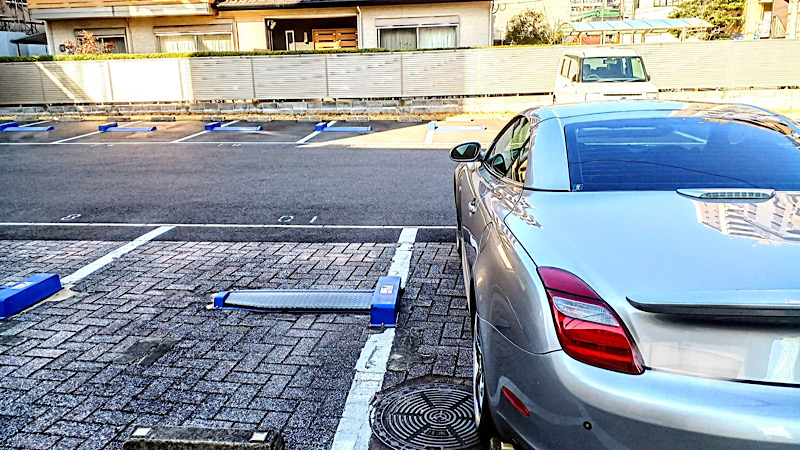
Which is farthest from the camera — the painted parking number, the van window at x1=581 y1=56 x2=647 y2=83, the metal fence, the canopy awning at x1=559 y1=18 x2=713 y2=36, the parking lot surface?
the canopy awning at x1=559 y1=18 x2=713 y2=36

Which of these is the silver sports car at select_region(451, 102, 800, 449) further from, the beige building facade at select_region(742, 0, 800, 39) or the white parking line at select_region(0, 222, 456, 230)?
the beige building facade at select_region(742, 0, 800, 39)

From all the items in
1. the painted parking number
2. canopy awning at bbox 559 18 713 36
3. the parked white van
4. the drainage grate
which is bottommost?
the drainage grate

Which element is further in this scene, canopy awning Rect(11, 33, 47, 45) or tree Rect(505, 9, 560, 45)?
tree Rect(505, 9, 560, 45)

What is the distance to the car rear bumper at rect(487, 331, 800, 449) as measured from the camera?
6.09ft

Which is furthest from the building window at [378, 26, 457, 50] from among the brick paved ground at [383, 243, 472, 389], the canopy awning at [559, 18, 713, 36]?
the brick paved ground at [383, 243, 472, 389]

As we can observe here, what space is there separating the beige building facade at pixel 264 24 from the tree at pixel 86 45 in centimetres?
36

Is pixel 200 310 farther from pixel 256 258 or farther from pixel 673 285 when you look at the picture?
pixel 673 285

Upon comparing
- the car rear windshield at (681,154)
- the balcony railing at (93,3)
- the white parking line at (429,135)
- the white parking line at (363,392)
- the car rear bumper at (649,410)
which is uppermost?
the balcony railing at (93,3)

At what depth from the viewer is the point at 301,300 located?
4809 millimetres

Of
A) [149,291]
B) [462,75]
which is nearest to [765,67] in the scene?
[462,75]

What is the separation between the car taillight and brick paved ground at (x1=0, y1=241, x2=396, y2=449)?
1.50 metres

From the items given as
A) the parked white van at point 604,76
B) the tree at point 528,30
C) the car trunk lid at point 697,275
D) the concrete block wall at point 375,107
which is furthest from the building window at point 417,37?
the car trunk lid at point 697,275

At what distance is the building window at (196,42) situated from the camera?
934 inches

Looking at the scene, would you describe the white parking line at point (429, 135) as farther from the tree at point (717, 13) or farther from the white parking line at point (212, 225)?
the tree at point (717, 13)
